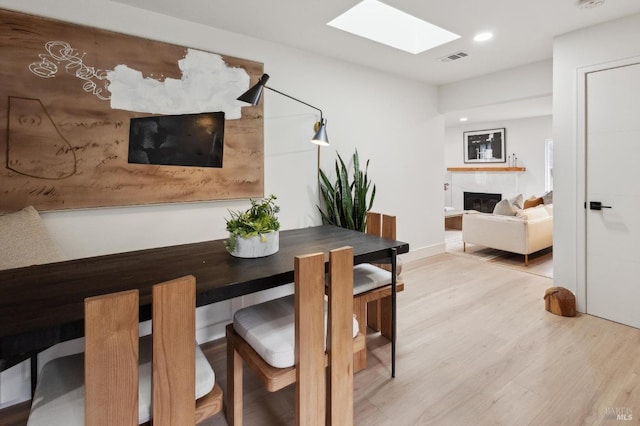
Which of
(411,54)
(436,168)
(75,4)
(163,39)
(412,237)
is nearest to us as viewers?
(75,4)

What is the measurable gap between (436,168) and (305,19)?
111 inches

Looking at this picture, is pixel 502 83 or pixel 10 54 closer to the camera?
pixel 10 54

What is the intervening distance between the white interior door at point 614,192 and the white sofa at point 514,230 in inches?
52.7

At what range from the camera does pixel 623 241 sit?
261 cm

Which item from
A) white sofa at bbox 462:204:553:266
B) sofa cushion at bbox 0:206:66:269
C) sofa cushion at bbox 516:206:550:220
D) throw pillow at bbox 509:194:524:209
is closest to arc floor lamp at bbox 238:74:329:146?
sofa cushion at bbox 0:206:66:269

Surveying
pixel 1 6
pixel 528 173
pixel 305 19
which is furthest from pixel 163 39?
pixel 528 173

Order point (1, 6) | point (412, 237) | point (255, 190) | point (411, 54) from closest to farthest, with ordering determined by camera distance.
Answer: point (1, 6) < point (255, 190) < point (411, 54) < point (412, 237)

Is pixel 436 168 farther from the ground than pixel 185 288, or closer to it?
farther from the ground

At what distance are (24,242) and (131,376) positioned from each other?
1.31 m

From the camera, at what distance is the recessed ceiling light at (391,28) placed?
8.98 feet

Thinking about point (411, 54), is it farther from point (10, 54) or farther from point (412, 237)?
point (10, 54)

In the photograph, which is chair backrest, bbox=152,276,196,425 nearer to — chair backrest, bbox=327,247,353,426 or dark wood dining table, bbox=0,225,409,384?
dark wood dining table, bbox=0,225,409,384

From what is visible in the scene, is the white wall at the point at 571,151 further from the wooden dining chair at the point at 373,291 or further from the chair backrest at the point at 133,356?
the chair backrest at the point at 133,356

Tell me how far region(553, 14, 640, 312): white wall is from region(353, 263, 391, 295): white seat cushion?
188 centimetres
